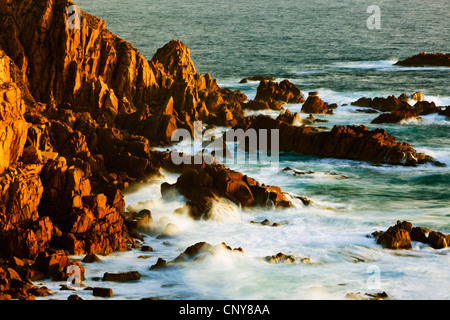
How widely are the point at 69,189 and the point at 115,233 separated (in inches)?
116

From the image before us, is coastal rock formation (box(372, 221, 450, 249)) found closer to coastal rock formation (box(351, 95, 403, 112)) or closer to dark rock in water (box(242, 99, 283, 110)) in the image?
dark rock in water (box(242, 99, 283, 110))

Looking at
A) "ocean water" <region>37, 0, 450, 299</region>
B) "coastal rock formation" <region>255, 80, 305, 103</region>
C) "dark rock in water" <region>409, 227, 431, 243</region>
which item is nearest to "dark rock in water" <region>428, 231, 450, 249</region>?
"dark rock in water" <region>409, 227, 431, 243</region>

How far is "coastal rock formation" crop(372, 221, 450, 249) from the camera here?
120 ft

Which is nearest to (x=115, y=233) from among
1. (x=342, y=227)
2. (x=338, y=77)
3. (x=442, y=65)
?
(x=342, y=227)

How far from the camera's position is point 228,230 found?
39.4 m

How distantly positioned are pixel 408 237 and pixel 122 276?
13.2 m

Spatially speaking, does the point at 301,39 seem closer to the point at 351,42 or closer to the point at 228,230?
the point at 351,42

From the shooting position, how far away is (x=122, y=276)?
105 feet

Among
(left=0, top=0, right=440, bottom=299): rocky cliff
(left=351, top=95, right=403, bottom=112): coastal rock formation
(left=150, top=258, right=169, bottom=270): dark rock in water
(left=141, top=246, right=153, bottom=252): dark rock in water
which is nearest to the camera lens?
(left=150, top=258, right=169, bottom=270): dark rock in water

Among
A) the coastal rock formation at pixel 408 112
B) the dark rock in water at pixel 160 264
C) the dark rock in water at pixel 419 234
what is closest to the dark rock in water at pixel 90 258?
the dark rock in water at pixel 160 264

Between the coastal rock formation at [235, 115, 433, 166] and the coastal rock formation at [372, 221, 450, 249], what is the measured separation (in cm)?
1659

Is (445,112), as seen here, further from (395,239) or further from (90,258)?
(90,258)

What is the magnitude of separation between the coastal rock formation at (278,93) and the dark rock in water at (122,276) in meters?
44.3

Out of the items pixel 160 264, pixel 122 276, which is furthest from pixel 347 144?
pixel 122 276
